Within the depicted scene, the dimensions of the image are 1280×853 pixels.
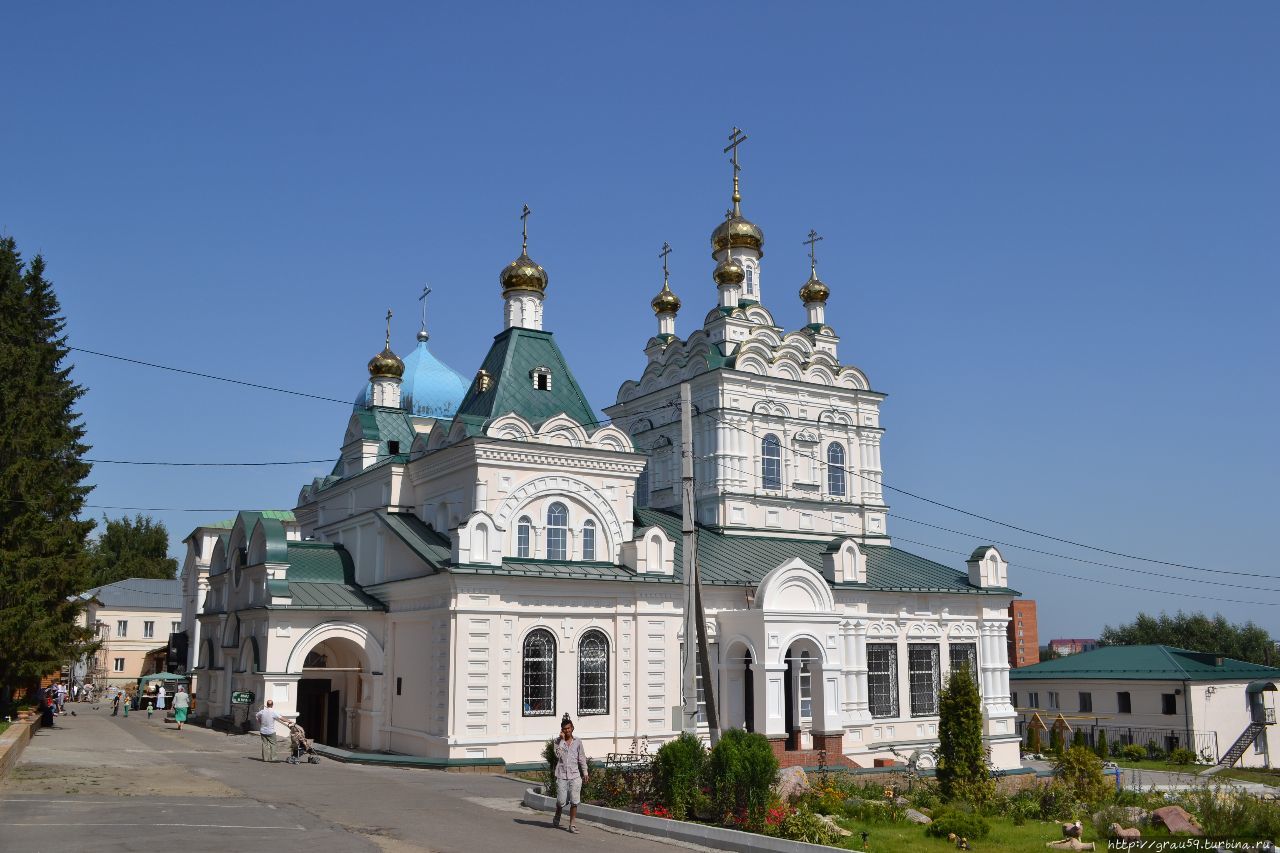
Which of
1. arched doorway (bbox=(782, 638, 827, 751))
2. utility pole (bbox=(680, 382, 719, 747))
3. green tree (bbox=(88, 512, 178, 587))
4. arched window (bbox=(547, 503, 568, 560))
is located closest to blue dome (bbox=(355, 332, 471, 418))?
arched window (bbox=(547, 503, 568, 560))

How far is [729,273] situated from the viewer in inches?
1415

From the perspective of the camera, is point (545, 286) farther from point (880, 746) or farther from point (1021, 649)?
point (1021, 649)

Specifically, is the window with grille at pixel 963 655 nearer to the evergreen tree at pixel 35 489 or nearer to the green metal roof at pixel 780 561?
the green metal roof at pixel 780 561

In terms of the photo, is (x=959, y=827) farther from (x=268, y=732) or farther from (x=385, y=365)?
(x=385, y=365)

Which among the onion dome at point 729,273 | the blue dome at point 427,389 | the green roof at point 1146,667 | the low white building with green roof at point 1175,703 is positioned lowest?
the low white building with green roof at point 1175,703

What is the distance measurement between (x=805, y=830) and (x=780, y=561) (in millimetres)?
16907

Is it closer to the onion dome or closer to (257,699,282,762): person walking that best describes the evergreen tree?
(257,699,282,762): person walking

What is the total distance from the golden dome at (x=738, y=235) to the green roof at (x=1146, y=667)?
23507mm

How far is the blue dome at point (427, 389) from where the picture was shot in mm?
35531

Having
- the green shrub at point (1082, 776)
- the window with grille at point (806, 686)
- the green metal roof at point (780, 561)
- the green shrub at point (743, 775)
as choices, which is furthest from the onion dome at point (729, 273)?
the green shrub at point (743, 775)

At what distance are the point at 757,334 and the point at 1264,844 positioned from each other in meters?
23.9

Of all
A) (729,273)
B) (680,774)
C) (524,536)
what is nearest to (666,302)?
(729,273)

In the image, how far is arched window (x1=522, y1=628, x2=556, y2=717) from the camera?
25.1 meters

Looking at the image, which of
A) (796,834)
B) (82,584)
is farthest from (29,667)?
(796,834)
